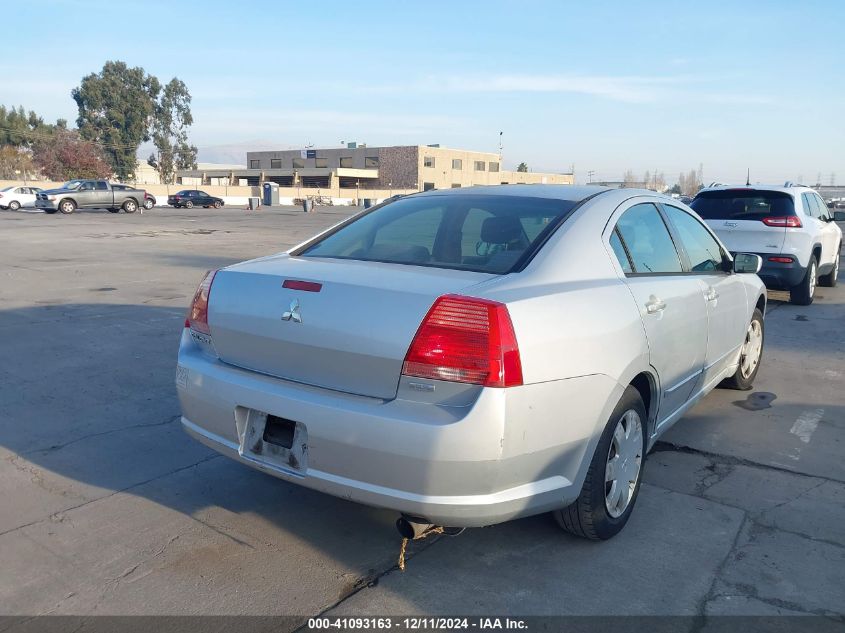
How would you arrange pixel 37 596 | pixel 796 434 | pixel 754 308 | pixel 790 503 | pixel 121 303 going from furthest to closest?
pixel 121 303
pixel 754 308
pixel 796 434
pixel 790 503
pixel 37 596

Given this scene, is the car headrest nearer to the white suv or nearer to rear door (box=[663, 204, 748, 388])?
rear door (box=[663, 204, 748, 388])

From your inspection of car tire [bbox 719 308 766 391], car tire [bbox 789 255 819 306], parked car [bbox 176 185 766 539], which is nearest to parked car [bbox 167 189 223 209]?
car tire [bbox 789 255 819 306]

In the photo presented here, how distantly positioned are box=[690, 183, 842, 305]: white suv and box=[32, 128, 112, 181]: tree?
71.7 metres

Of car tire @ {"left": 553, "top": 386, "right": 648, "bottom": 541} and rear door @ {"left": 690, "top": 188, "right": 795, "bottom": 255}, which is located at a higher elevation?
rear door @ {"left": 690, "top": 188, "right": 795, "bottom": 255}

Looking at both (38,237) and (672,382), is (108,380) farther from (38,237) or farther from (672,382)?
(38,237)

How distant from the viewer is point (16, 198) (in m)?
39.5

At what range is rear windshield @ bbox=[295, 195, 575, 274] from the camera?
135 inches

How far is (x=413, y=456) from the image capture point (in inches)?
107

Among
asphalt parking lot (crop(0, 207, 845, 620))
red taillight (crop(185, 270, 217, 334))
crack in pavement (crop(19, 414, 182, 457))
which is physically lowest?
asphalt parking lot (crop(0, 207, 845, 620))


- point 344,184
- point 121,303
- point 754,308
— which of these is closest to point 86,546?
point 754,308

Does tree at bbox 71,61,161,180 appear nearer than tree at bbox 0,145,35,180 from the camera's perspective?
No

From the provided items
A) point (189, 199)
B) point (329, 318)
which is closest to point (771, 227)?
point (329, 318)

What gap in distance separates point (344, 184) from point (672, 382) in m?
92.3

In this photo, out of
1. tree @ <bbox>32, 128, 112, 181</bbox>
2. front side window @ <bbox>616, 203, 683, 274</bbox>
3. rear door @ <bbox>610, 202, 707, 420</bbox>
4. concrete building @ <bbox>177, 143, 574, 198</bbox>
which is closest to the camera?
rear door @ <bbox>610, 202, 707, 420</bbox>
